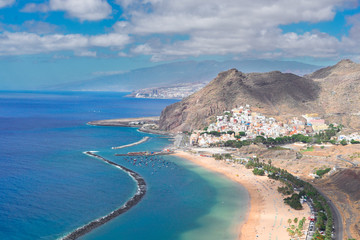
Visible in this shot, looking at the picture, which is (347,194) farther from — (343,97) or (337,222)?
(343,97)

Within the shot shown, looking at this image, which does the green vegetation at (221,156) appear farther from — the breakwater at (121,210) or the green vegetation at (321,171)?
the breakwater at (121,210)

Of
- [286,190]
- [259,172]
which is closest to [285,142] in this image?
[259,172]

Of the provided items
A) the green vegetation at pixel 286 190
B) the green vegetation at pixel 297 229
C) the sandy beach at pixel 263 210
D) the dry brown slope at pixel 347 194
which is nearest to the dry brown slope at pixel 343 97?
the dry brown slope at pixel 347 194

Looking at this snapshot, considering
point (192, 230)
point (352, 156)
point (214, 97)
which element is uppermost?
point (214, 97)

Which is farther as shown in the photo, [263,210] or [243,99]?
[243,99]

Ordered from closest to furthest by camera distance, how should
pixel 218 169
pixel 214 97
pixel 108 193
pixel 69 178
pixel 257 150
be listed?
pixel 108 193 < pixel 69 178 < pixel 218 169 < pixel 257 150 < pixel 214 97

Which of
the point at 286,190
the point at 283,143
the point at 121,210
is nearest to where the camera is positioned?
the point at 121,210

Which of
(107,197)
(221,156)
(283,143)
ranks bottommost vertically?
(107,197)

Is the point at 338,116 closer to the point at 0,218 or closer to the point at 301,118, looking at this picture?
the point at 301,118

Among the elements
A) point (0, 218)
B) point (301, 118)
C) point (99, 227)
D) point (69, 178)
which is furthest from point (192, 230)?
point (301, 118)
